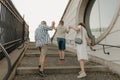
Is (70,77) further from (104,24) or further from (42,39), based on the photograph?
(104,24)

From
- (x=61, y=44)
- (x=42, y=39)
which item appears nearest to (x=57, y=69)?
(x=42, y=39)

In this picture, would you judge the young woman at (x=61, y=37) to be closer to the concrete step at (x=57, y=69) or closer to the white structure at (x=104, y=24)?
the white structure at (x=104, y=24)

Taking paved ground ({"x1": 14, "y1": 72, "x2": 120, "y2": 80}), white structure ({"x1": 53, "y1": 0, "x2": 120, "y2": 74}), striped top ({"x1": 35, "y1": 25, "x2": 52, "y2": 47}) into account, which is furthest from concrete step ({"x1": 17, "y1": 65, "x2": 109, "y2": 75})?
striped top ({"x1": 35, "y1": 25, "x2": 52, "y2": 47})

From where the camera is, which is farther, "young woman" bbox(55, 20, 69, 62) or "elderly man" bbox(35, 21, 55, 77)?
"young woman" bbox(55, 20, 69, 62)

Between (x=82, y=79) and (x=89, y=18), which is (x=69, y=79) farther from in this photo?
(x=89, y=18)

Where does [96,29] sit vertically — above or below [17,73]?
above

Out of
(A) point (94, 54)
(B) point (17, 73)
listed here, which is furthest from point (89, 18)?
(B) point (17, 73)

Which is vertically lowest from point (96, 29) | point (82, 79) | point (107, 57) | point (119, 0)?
point (82, 79)

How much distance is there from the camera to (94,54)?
28.0 ft

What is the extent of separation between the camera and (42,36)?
21.1 ft

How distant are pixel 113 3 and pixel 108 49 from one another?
5.19 ft

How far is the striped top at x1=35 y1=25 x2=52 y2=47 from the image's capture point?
637cm

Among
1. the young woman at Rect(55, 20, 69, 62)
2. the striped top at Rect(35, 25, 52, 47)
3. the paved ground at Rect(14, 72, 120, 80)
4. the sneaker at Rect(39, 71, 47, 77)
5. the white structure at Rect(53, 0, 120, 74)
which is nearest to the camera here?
the paved ground at Rect(14, 72, 120, 80)

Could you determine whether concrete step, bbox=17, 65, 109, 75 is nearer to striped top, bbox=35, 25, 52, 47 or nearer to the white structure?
the white structure
